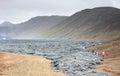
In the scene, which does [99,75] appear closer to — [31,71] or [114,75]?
[114,75]

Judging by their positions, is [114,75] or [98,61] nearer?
[114,75]

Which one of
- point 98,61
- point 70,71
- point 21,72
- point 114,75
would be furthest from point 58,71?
point 98,61

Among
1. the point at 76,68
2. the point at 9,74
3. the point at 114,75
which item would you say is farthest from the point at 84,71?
the point at 9,74

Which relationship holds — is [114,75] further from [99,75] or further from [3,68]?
[3,68]

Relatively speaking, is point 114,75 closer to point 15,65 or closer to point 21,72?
point 21,72

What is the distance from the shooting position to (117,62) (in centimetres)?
5144

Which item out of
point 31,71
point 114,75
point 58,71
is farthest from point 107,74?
point 31,71

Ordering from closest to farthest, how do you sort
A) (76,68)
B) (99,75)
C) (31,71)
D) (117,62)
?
(99,75), (31,71), (76,68), (117,62)

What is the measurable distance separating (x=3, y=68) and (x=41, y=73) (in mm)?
7218

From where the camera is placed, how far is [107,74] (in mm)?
41375

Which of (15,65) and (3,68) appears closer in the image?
(3,68)

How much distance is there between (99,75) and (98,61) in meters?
13.7

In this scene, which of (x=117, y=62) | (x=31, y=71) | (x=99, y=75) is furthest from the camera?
(x=117, y=62)

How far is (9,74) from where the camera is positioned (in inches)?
1598
